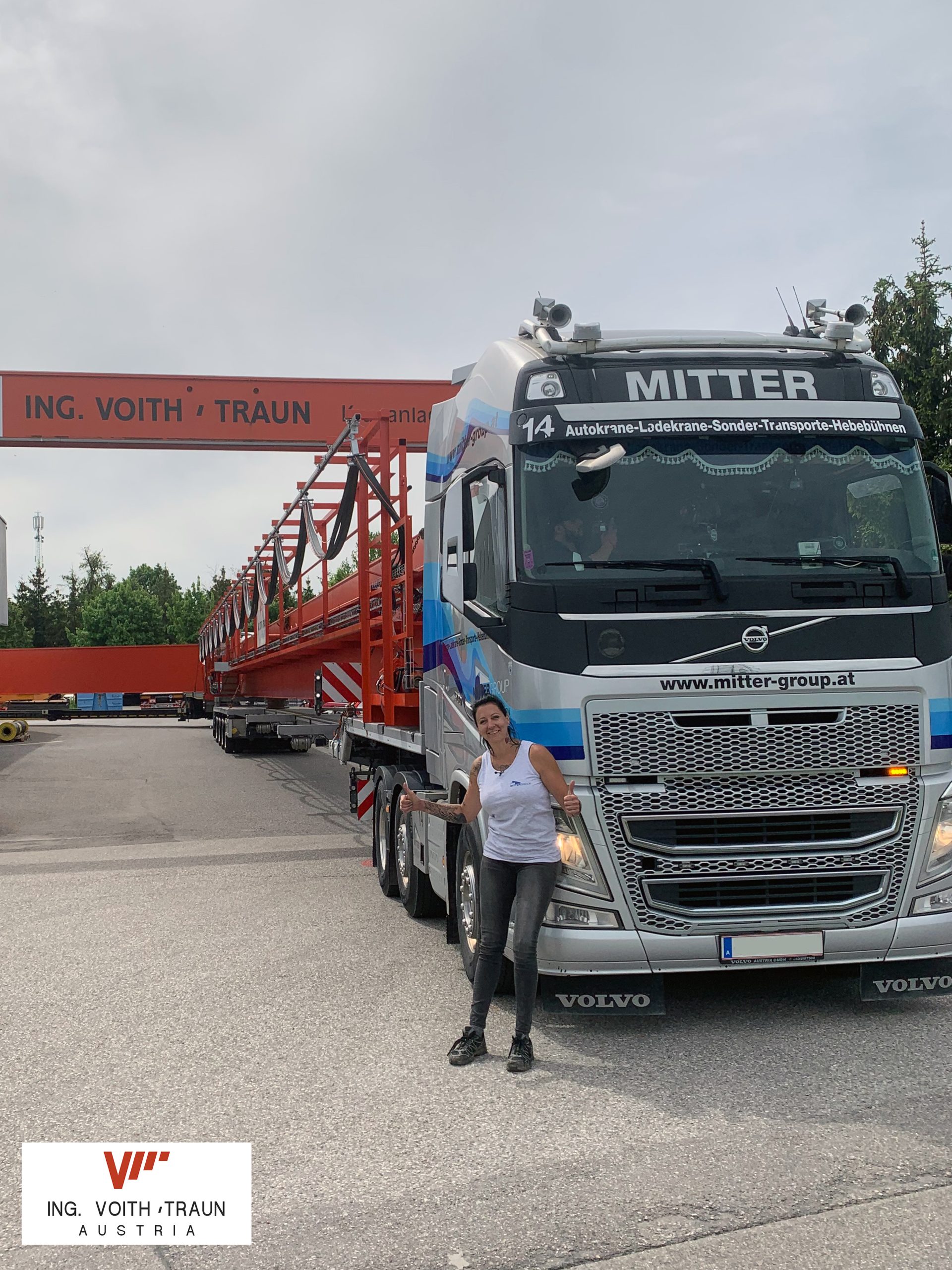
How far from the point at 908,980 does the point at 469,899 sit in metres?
2.24

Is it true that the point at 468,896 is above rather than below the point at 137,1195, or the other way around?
above

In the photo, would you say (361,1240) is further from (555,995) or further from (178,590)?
(178,590)

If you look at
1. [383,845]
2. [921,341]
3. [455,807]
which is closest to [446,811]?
[455,807]

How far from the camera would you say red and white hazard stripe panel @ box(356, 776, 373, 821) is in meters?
10.1

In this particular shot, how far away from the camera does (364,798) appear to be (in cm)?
1026

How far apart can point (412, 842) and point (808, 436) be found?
4008mm

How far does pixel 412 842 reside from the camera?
833 centimetres

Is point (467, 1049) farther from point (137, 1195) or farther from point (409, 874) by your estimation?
point (409, 874)

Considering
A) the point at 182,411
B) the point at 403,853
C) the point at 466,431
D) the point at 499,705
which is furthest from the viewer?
the point at 182,411

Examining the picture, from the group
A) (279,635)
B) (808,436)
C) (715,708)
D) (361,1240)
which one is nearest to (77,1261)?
(361,1240)

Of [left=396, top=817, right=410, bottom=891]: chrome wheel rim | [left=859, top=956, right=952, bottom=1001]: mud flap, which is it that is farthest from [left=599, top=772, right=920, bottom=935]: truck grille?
[left=396, top=817, right=410, bottom=891]: chrome wheel rim

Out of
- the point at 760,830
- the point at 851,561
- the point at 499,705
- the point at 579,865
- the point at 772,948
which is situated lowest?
the point at 772,948

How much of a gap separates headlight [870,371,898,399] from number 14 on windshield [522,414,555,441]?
172cm

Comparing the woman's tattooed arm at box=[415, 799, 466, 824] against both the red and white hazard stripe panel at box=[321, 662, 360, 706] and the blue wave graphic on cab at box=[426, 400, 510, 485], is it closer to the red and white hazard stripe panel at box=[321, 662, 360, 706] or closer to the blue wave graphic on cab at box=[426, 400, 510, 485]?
the blue wave graphic on cab at box=[426, 400, 510, 485]
